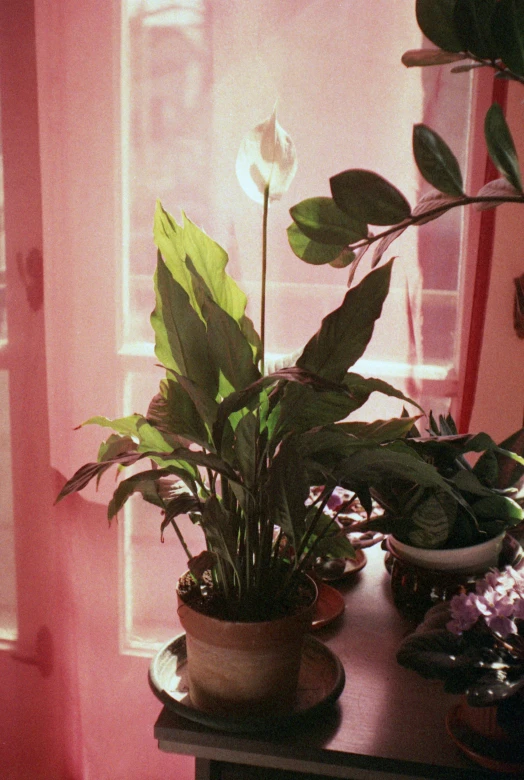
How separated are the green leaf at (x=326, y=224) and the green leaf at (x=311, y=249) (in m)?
0.03

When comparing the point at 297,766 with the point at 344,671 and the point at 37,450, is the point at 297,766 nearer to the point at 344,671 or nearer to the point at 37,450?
the point at 344,671

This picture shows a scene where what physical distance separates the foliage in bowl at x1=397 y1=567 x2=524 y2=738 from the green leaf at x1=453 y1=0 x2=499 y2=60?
0.49m

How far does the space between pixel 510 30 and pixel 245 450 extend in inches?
16.7

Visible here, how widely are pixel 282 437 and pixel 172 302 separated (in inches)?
6.9

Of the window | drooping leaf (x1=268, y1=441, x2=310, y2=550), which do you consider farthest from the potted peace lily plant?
the window

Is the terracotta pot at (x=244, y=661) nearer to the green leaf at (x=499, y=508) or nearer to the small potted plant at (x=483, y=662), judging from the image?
the small potted plant at (x=483, y=662)

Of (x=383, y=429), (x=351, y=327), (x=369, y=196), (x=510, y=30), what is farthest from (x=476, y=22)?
(x=383, y=429)

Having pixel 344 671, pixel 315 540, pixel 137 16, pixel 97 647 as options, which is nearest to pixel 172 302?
pixel 315 540

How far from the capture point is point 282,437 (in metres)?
0.74

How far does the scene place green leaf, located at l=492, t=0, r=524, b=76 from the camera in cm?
58

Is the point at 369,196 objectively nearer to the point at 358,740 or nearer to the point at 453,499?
the point at 453,499

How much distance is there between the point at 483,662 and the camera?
0.67 m

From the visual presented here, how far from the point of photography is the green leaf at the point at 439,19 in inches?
24.6

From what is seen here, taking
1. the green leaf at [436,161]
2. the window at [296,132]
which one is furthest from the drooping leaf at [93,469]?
the window at [296,132]
